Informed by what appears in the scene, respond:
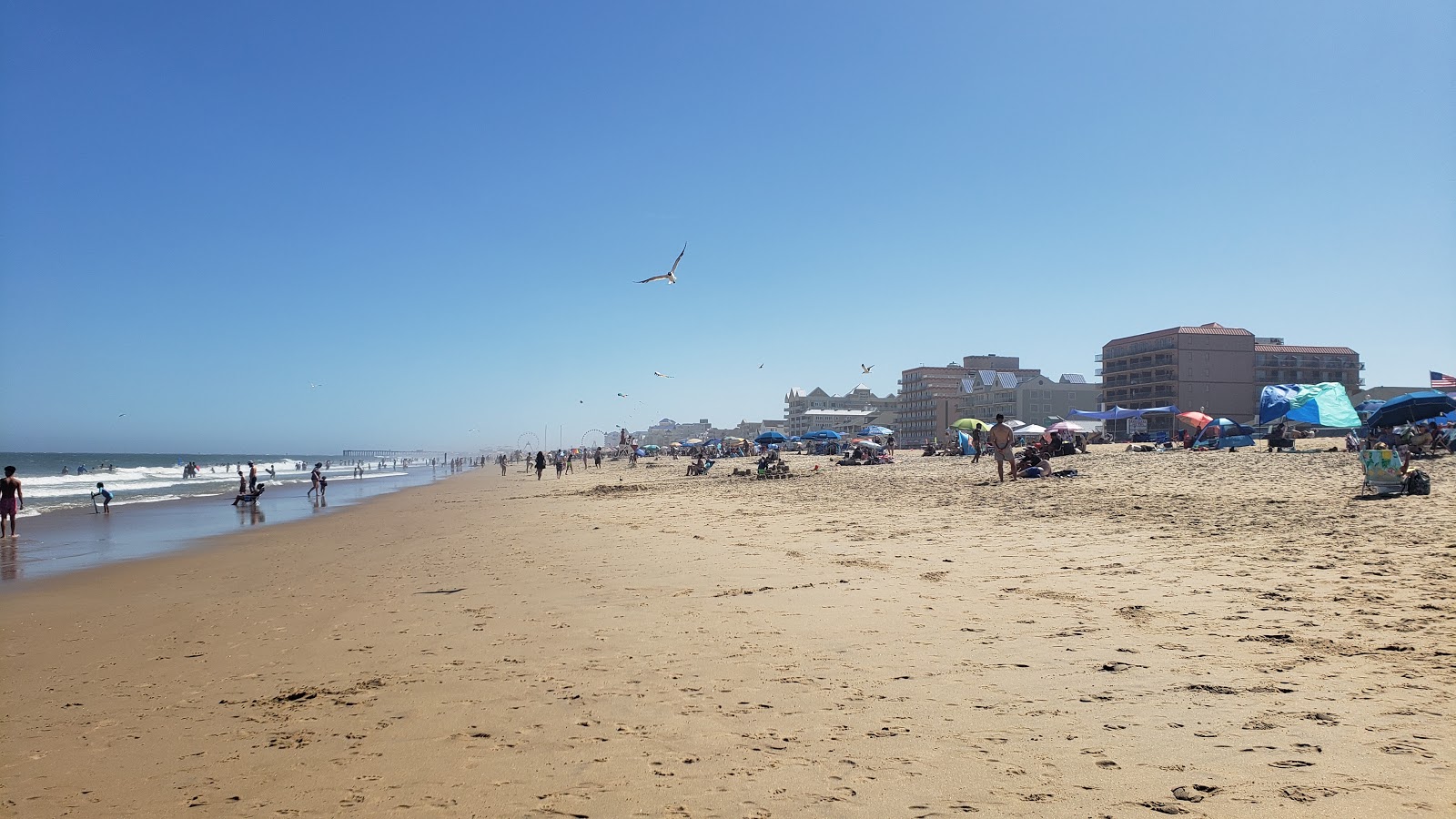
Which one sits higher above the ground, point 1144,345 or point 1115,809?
point 1144,345

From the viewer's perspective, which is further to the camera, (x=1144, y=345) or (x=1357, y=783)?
(x=1144, y=345)

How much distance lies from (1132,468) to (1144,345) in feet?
252

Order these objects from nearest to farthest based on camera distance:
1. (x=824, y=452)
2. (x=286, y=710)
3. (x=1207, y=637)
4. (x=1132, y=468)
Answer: (x=286, y=710)
(x=1207, y=637)
(x=1132, y=468)
(x=824, y=452)

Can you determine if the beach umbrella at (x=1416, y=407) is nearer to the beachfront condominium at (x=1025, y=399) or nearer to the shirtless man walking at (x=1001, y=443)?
the shirtless man walking at (x=1001, y=443)

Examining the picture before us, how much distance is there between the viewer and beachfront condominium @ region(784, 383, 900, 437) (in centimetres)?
13638

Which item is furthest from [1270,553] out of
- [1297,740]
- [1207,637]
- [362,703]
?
[362,703]

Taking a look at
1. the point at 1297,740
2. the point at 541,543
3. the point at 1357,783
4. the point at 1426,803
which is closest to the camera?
the point at 1426,803

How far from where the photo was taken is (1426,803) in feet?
9.36

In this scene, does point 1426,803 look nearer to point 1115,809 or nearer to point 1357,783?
point 1357,783

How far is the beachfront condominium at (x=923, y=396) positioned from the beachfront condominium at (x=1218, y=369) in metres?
29.2

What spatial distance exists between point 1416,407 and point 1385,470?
1815cm

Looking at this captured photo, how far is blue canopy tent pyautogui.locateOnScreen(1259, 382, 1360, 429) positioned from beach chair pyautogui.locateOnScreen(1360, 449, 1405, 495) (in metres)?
19.0

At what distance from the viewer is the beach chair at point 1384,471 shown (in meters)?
12.6

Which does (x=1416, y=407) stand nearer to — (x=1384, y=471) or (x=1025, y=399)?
(x=1384, y=471)
